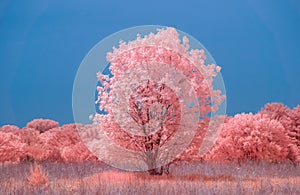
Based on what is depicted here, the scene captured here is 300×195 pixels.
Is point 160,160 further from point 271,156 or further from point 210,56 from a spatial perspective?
point 271,156

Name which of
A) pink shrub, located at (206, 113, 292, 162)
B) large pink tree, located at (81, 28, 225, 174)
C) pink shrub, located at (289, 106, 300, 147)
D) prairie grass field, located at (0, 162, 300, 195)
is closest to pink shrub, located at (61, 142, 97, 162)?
prairie grass field, located at (0, 162, 300, 195)

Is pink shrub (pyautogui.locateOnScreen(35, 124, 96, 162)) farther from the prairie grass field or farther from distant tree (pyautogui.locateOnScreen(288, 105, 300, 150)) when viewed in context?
Result: distant tree (pyautogui.locateOnScreen(288, 105, 300, 150))

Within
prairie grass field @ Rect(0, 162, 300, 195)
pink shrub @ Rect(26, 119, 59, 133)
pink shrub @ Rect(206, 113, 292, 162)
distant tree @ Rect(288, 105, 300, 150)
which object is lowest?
prairie grass field @ Rect(0, 162, 300, 195)

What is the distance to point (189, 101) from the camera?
533 inches

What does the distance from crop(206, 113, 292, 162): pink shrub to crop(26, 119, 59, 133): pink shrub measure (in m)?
21.9

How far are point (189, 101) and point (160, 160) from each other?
7.77 ft

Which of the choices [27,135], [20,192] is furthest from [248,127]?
[27,135]

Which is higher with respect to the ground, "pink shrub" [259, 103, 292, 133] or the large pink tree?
"pink shrub" [259, 103, 292, 133]

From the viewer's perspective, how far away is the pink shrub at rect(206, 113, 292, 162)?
750 inches

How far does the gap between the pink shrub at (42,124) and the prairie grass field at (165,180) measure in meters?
20.6

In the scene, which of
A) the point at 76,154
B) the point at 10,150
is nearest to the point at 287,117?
the point at 76,154

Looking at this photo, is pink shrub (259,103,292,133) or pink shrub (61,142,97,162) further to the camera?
pink shrub (259,103,292,133)

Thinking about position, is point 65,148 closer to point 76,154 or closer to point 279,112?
point 76,154

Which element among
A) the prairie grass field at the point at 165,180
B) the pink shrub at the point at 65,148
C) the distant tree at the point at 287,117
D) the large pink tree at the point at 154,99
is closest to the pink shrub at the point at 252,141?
the prairie grass field at the point at 165,180
